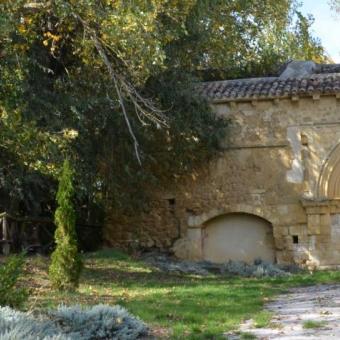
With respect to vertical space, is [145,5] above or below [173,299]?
above

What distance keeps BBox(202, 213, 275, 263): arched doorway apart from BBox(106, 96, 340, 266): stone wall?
265 millimetres

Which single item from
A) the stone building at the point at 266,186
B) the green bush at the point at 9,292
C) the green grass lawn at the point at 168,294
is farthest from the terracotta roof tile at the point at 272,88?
the green bush at the point at 9,292

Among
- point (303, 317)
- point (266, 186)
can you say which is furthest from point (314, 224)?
point (303, 317)

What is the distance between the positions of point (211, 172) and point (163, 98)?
3.05m

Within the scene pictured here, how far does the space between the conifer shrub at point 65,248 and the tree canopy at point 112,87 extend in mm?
969

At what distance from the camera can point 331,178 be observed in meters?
18.9

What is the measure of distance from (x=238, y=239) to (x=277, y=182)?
1936 millimetres

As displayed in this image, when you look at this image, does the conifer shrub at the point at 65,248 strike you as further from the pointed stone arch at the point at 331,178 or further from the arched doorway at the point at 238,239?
the pointed stone arch at the point at 331,178

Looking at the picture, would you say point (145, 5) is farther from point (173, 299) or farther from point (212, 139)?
point (212, 139)

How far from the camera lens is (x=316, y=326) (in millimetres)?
8438

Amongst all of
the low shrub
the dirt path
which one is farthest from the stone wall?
the low shrub

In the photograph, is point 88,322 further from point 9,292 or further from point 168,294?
point 168,294

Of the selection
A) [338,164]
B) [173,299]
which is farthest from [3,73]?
[338,164]

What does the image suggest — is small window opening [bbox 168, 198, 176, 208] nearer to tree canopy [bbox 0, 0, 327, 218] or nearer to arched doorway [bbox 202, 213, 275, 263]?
tree canopy [bbox 0, 0, 327, 218]
